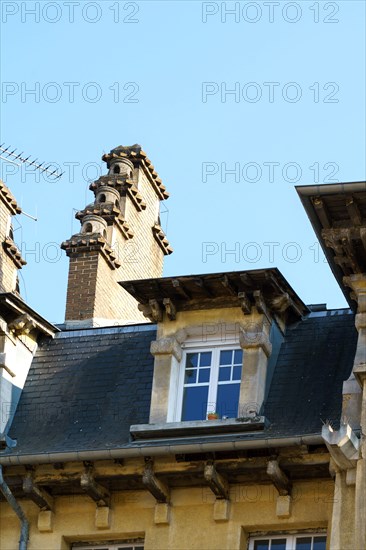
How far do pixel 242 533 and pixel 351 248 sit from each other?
13.8 ft

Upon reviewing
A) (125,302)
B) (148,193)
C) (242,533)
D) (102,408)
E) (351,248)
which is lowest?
(242,533)

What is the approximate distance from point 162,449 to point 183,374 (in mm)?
2076

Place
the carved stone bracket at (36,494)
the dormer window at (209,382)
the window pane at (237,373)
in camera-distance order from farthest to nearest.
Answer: the window pane at (237,373) → the dormer window at (209,382) → the carved stone bracket at (36,494)

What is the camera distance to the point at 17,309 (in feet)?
86.5

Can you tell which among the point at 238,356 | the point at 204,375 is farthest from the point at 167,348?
the point at 238,356

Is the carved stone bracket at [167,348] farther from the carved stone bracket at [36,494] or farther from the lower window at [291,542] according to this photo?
the lower window at [291,542]

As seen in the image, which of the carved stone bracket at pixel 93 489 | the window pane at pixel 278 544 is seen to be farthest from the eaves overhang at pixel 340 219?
the carved stone bracket at pixel 93 489

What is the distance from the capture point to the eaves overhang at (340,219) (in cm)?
2386

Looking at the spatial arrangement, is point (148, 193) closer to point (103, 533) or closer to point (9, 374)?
point (9, 374)

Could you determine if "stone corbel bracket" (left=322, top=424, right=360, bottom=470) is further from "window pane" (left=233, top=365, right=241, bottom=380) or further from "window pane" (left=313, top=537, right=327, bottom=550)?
"window pane" (left=233, top=365, right=241, bottom=380)

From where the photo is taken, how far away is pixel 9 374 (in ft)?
86.2

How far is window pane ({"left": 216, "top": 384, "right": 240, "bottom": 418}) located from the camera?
2467cm

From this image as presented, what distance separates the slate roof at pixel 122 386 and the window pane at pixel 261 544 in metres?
1.42

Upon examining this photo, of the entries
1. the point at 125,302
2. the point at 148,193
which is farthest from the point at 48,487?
the point at 148,193
